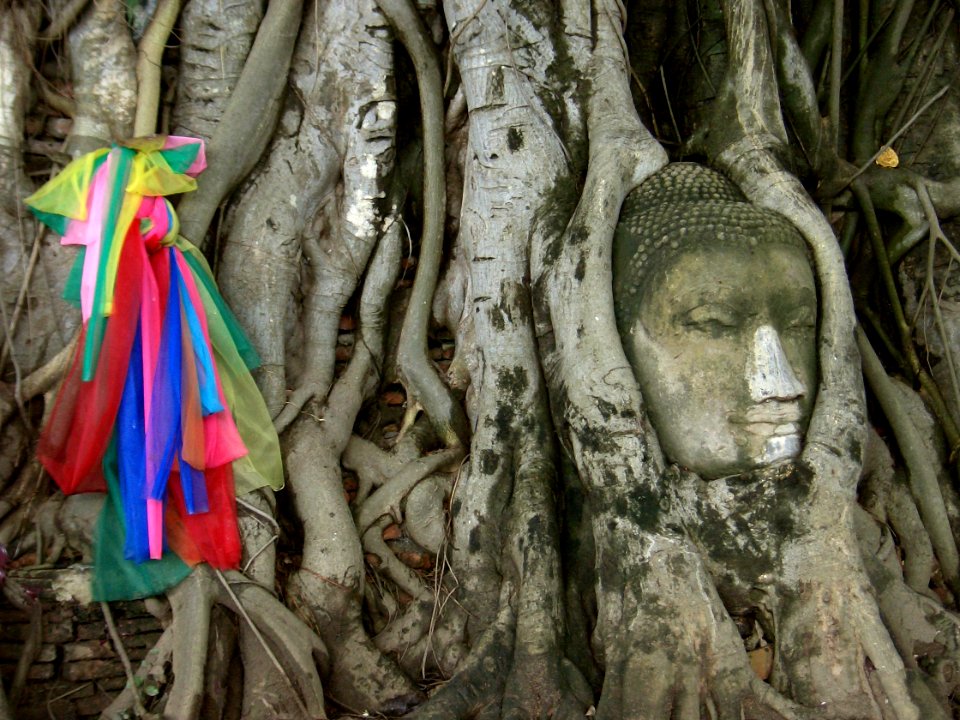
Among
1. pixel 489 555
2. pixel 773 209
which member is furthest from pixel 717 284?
pixel 489 555

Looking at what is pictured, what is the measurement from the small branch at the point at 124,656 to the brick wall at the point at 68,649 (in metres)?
0.03

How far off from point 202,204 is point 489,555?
157 centimetres

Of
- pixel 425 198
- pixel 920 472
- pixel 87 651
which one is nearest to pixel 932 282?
pixel 920 472

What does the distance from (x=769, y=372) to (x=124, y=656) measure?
2.09 m

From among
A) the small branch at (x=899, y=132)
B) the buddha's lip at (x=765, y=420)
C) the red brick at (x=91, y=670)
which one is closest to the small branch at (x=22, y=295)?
the red brick at (x=91, y=670)

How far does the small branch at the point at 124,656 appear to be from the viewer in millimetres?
2475

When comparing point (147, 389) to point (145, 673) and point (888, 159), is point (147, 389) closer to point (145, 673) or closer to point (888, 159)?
point (145, 673)

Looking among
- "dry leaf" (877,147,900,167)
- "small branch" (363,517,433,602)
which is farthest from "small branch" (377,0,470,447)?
"dry leaf" (877,147,900,167)

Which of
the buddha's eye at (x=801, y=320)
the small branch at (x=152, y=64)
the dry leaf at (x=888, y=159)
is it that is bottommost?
the buddha's eye at (x=801, y=320)

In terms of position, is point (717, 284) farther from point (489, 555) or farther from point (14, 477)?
point (14, 477)

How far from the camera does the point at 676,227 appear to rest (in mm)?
2572

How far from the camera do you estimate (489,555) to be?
106 inches

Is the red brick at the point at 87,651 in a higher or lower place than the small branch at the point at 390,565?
lower

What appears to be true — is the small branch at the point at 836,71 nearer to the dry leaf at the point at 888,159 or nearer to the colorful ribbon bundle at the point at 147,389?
the dry leaf at the point at 888,159
